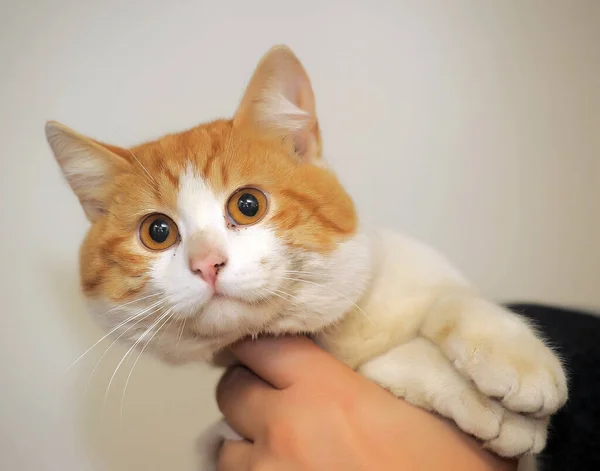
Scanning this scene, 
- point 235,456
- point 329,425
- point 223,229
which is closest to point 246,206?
point 223,229

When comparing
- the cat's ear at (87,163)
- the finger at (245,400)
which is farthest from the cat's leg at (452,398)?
the cat's ear at (87,163)

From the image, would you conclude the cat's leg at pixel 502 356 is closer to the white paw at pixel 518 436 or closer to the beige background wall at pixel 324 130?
the white paw at pixel 518 436

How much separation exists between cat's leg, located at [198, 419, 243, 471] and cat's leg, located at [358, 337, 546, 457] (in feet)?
1.41

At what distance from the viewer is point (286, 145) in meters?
0.88

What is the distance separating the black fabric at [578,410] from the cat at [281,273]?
0.39m

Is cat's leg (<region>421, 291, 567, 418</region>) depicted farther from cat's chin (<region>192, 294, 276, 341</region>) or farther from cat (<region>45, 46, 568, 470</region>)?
cat's chin (<region>192, 294, 276, 341</region>)

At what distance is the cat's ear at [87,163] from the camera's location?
855 millimetres

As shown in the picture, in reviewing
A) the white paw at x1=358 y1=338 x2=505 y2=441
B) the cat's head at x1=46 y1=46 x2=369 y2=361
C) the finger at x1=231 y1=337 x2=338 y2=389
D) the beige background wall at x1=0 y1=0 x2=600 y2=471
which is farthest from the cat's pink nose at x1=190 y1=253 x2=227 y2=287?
the beige background wall at x1=0 y1=0 x2=600 y2=471

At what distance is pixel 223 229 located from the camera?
0.72 metres

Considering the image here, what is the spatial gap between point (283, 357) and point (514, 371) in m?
0.40

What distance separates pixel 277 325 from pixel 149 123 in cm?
81

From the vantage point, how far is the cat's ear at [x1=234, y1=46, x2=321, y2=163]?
0.85 m

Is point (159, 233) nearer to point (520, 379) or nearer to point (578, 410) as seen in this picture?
point (520, 379)

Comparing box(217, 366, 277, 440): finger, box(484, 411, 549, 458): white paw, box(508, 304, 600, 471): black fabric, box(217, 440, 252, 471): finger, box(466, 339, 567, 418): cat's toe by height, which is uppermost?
box(466, 339, 567, 418): cat's toe
